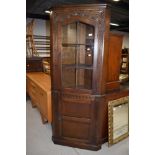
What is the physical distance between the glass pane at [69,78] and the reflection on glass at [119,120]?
0.76 meters

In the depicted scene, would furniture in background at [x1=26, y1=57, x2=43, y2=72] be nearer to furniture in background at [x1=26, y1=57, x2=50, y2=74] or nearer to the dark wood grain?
furniture in background at [x1=26, y1=57, x2=50, y2=74]

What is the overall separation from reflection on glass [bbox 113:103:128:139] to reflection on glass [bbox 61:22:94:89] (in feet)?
2.13

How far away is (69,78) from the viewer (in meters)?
3.00

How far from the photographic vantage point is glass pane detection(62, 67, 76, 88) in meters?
2.98

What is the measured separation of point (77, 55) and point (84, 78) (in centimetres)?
36

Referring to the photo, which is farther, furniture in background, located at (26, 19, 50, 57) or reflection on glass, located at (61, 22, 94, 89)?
furniture in background, located at (26, 19, 50, 57)

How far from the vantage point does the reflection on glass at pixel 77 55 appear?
2867 millimetres

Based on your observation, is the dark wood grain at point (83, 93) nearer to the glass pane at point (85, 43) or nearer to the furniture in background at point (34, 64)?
the glass pane at point (85, 43)

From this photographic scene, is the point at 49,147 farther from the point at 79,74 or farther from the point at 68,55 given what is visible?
the point at 68,55

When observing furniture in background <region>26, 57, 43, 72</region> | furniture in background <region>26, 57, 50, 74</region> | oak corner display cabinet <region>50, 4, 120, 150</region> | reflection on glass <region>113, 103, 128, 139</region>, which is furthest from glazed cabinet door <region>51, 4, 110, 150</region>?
Answer: furniture in background <region>26, 57, 43, 72</region>

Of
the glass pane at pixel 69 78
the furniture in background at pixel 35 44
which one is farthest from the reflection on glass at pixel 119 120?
the furniture in background at pixel 35 44

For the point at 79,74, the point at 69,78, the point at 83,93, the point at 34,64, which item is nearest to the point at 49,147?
the point at 83,93

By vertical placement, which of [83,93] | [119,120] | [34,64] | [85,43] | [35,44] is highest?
[35,44]
